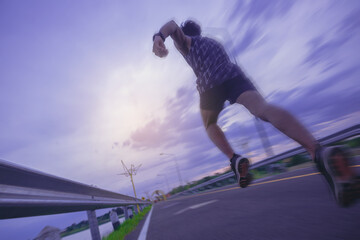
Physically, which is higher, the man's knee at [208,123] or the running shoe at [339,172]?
the man's knee at [208,123]

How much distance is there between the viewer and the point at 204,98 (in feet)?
6.77

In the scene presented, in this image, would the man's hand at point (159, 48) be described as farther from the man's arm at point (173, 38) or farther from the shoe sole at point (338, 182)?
the shoe sole at point (338, 182)

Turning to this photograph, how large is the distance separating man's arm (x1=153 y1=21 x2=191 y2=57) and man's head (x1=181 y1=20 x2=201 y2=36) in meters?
0.28

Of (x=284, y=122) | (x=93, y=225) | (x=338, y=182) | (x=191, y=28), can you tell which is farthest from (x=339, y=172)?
(x=93, y=225)

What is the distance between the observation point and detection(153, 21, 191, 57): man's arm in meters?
1.87

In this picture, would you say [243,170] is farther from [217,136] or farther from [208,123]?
[208,123]

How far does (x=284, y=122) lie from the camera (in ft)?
5.30

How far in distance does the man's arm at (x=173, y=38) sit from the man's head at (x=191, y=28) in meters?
0.28

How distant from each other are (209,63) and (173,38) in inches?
16.4

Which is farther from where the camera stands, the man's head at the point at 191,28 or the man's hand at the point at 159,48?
the man's head at the point at 191,28

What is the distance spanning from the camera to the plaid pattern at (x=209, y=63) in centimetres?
192

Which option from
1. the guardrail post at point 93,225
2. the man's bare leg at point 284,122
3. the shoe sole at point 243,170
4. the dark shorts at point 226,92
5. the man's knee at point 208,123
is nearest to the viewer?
the man's bare leg at point 284,122

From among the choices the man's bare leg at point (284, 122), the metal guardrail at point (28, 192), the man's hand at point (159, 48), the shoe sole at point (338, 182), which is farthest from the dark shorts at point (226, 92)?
the metal guardrail at point (28, 192)

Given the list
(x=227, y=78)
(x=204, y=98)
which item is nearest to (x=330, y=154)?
(x=227, y=78)
